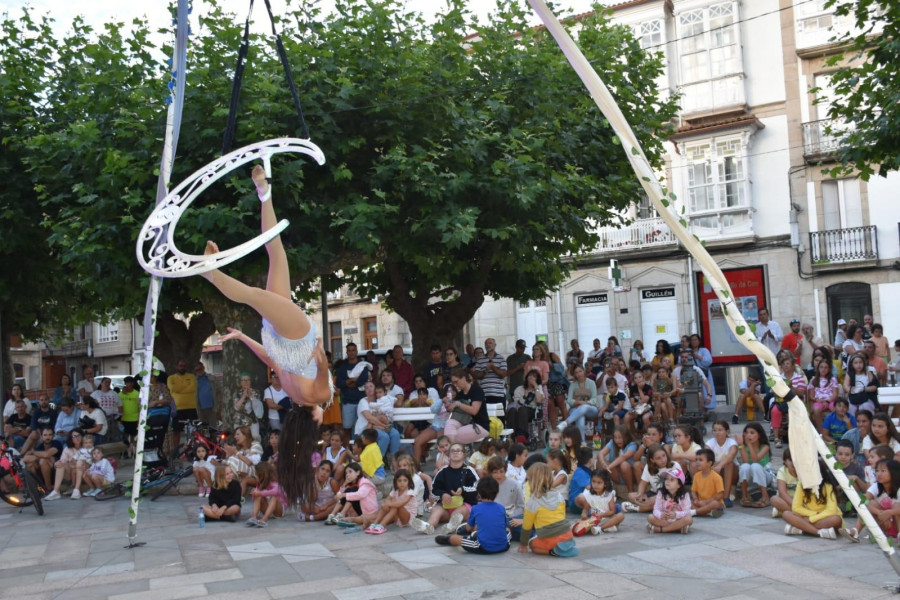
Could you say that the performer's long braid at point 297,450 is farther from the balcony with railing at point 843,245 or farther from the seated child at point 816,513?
the balcony with railing at point 843,245

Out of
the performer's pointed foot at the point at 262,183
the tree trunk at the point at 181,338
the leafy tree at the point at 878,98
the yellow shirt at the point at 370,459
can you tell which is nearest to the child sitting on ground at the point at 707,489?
the yellow shirt at the point at 370,459

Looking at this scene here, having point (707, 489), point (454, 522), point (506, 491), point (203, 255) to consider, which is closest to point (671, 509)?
point (707, 489)

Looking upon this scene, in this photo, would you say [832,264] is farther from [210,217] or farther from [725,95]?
[210,217]

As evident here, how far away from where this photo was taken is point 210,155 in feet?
39.7

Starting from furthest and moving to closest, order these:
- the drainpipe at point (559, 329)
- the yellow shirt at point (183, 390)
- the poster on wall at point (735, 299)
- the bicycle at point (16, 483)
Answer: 1. the drainpipe at point (559, 329)
2. the poster on wall at point (735, 299)
3. the yellow shirt at point (183, 390)
4. the bicycle at point (16, 483)

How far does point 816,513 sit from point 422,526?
3.75 m

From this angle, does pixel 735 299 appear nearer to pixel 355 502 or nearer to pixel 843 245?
pixel 843 245

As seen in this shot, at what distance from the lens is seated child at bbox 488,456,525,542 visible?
9.05m

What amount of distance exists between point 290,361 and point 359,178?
7.67 metres

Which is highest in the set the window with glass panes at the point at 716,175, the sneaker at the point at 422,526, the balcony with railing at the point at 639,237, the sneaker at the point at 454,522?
the window with glass panes at the point at 716,175

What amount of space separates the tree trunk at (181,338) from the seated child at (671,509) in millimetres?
11325

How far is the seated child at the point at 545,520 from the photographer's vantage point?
25.8 feet

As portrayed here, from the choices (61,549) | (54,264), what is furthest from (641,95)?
(61,549)

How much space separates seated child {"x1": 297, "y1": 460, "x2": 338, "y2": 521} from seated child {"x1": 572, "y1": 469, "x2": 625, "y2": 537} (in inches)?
109
